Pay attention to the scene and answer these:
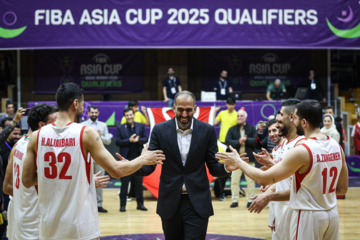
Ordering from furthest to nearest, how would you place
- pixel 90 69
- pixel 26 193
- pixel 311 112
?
1. pixel 90 69
2. pixel 26 193
3. pixel 311 112

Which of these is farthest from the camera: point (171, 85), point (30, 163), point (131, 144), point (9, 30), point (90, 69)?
point (90, 69)

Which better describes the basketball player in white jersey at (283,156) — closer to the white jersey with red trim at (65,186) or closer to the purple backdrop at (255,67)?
the white jersey with red trim at (65,186)

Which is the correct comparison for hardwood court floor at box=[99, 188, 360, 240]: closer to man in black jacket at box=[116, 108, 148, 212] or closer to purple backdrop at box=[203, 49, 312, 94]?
man in black jacket at box=[116, 108, 148, 212]

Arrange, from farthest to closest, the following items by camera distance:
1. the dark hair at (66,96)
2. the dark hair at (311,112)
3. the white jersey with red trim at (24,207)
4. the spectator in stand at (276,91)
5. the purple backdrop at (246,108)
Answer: the spectator in stand at (276,91), the purple backdrop at (246,108), the white jersey with red trim at (24,207), the dark hair at (311,112), the dark hair at (66,96)

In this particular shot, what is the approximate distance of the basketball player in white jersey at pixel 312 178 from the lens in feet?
13.7

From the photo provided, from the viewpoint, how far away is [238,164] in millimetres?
4355

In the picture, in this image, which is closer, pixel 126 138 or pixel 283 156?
pixel 283 156

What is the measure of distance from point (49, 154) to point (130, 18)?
37.2 feet

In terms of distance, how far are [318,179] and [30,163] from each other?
Result: 232 centimetres

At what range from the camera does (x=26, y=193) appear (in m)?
4.91

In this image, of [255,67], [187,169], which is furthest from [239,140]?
[255,67]

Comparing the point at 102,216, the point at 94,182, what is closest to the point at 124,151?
the point at 102,216

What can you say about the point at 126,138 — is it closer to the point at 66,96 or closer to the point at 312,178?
the point at 66,96

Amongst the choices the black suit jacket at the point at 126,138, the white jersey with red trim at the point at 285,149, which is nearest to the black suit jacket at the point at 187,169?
the white jersey with red trim at the point at 285,149
